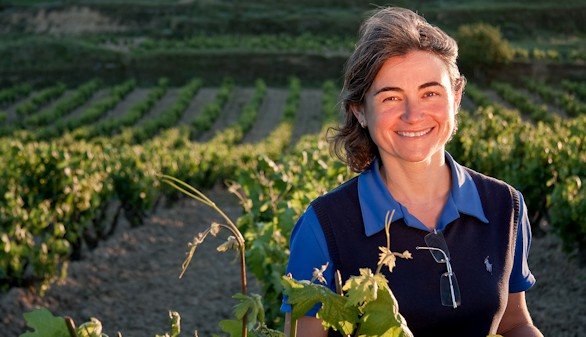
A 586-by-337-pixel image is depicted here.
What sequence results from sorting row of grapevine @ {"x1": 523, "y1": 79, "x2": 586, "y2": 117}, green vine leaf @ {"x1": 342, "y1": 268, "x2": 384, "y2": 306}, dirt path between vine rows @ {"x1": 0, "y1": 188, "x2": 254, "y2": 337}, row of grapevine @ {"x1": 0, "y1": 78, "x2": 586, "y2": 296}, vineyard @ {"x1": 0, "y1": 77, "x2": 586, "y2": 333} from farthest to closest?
row of grapevine @ {"x1": 523, "y1": 79, "x2": 586, "y2": 117}, dirt path between vine rows @ {"x1": 0, "y1": 188, "x2": 254, "y2": 337}, row of grapevine @ {"x1": 0, "y1": 78, "x2": 586, "y2": 296}, vineyard @ {"x1": 0, "y1": 77, "x2": 586, "y2": 333}, green vine leaf @ {"x1": 342, "y1": 268, "x2": 384, "y2": 306}

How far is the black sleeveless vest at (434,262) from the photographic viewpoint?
268 cm

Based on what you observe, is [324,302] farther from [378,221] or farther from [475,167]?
[475,167]

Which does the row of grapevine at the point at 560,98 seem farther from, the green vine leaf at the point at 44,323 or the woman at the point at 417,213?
the green vine leaf at the point at 44,323

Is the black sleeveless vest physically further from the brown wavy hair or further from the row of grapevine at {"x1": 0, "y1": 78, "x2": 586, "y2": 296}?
the row of grapevine at {"x1": 0, "y1": 78, "x2": 586, "y2": 296}

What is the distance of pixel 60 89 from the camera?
4972 centimetres

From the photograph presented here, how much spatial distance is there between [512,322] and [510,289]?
11cm

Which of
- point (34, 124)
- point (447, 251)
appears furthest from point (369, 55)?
point (34, 124)

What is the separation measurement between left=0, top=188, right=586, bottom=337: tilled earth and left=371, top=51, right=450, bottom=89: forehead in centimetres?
549

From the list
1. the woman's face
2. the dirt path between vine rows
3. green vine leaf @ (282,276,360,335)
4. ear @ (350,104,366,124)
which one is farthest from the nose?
the dirt path between vine rows

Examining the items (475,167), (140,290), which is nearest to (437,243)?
(140,290)

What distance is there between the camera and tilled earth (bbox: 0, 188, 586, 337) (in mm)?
8766

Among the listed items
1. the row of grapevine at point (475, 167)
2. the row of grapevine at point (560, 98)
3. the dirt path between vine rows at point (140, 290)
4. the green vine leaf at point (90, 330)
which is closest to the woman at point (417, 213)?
the green vine leaf at point (90, 330)

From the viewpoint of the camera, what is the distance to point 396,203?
283 cm

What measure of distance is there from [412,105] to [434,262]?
45cm
